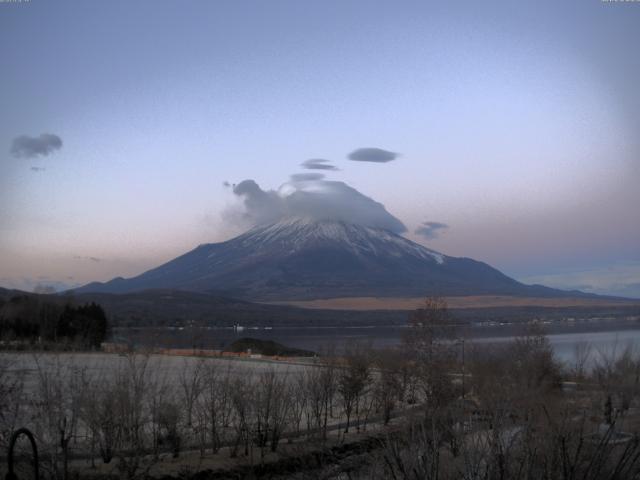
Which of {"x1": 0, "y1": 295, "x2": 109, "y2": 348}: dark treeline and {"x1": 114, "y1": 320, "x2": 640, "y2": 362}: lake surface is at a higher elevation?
{"x1": 0, "y1": 295, "x2": 109, "y2": 348}: dark treeline

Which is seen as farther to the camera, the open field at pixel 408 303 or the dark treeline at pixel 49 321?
the open field at pixel 408 303

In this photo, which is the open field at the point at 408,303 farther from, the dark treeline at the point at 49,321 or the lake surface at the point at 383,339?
the dark treeline at the point at 49,321

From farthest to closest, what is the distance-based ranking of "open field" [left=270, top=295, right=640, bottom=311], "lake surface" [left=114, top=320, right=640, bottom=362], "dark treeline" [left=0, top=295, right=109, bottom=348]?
"open field" [left=270, top=295, right=640, bottom=311] → "dark treeline" [left=0, top=295, right=109, bottom=348] → "lake surface" [left=114, top=320, right=640, bottom=362]

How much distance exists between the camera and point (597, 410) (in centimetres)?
2027

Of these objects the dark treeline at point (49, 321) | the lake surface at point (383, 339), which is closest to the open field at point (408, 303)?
the lake surface at point (383, 339)

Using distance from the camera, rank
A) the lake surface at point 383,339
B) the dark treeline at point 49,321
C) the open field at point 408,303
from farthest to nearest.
→ the open field at point 408,303
the dark treeline at point 49,321
the lake surface at point 383,339

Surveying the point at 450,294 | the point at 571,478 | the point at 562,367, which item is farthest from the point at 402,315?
the point at 571,478

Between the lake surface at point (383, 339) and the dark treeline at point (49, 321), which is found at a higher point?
the dark treeline at point (49, 321)

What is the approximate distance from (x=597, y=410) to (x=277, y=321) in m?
127

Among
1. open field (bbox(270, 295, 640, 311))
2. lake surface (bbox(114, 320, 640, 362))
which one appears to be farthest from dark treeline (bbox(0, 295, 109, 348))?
open field (bbox(270, 295, 640, 311))

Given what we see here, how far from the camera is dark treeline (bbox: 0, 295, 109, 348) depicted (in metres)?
58.4

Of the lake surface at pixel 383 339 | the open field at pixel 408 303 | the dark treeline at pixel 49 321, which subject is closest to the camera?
the lake surface at pixel 383 339

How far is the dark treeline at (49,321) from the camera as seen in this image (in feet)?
192

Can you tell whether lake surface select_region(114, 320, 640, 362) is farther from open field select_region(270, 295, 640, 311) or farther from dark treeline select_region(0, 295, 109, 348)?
open field select_region(270, 295, 640, 311)
